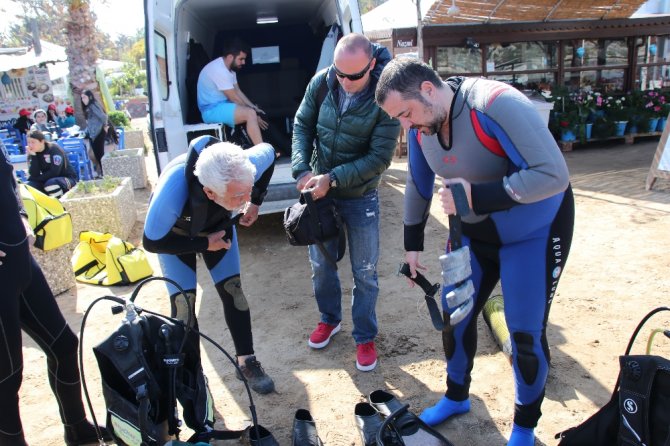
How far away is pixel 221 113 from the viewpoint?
5.31 m

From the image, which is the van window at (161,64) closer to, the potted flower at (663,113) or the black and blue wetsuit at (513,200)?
the black and blue wetsuit at (513,200)

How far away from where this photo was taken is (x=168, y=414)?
2029 mm

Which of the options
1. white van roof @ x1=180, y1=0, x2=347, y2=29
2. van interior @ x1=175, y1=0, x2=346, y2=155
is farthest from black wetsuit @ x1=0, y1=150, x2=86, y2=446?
van interior @ x1=175, y1=0, x2=346, y2=155

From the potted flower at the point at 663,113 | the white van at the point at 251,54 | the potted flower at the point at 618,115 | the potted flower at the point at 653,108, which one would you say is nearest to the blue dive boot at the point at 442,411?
the white van at the point at 251,54

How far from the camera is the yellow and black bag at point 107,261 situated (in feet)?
15.8

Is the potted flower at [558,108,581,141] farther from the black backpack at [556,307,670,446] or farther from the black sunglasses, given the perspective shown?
the black backpack at [556,307,670,446]

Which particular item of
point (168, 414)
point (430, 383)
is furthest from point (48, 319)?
point (430, 383)

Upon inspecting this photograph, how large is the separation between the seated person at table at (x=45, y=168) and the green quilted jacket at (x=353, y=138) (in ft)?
15.8

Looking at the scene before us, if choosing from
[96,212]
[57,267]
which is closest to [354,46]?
[57,267]

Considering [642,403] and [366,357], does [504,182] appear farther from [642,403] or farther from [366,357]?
[366,357]

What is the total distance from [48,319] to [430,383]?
6.60 ft

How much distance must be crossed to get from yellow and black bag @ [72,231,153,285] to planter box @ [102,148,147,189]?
3.31m

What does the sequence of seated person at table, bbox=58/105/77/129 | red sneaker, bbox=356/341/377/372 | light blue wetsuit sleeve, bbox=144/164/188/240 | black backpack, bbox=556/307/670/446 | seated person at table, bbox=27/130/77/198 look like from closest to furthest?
black backpack, bbox=556/307/670/446 → light blue wetsuit sleeve, bbox=144/164/188/240 → red sneaker, bbox=356/341/377/372 → seated person at table, bbox=27/130/77/198 → seated person at table, bbox=58/105/77/129

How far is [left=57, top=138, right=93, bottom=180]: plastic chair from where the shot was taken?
8734mm
